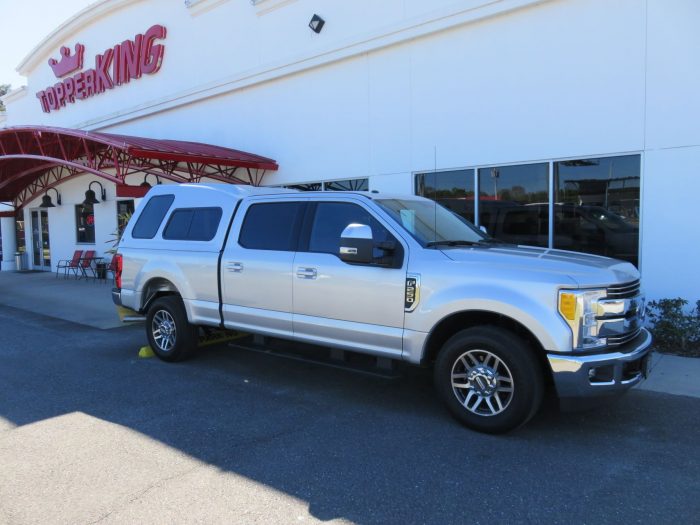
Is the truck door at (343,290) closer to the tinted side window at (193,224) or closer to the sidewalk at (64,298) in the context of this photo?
the tinted side window at (193,224)

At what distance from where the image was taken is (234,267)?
594 cm

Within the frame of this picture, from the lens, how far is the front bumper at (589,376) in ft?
13.1

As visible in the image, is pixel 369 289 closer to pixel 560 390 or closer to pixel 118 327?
pixel 560 390

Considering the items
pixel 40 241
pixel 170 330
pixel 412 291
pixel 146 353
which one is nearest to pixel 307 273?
pixel 412 291

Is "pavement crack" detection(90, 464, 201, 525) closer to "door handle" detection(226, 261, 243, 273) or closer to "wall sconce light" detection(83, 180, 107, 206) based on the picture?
"door handle" detection(226, 261, 243, 273)

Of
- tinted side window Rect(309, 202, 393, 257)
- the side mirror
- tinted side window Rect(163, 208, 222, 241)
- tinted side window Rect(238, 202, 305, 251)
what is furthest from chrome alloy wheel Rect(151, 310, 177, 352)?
the side mirror

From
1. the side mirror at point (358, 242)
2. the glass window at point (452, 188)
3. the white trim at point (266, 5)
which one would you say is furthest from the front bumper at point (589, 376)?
the white trim at point (266, 5)

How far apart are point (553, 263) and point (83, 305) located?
10.8m

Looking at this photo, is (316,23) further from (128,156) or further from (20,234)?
(20,234)

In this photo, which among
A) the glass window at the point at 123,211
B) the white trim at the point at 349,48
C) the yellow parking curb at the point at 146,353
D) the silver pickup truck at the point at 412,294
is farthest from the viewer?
the glass window at the point at 123,211

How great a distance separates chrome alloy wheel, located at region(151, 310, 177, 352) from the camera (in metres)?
6.73

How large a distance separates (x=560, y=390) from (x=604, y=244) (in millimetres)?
4824

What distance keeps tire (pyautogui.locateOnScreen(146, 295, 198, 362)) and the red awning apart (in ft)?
18.2

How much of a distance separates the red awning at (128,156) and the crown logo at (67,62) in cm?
356
